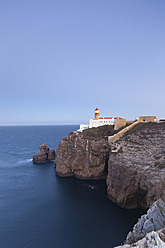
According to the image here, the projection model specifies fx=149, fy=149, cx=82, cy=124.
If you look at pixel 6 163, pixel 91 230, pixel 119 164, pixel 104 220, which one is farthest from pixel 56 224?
pixel 6 163

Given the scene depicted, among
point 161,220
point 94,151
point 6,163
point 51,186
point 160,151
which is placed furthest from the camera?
point 6,163

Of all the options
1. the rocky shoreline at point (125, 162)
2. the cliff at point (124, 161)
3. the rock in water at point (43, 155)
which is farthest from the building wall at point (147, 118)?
the rock in water at point (43, 155)

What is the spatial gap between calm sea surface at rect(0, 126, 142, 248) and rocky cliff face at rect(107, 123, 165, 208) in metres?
2.90

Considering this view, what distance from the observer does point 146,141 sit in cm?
4388

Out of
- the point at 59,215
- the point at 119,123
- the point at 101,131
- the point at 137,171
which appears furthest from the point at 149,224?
the point at 119,123

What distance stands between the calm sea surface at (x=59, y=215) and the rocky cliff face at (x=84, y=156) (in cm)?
343

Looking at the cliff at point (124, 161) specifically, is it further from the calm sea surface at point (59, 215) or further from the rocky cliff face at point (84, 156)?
the calm sea surface at point (59, 215)

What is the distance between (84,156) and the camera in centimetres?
5397

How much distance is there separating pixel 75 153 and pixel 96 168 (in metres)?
9.42

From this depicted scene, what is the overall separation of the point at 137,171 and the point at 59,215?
20.0 meters

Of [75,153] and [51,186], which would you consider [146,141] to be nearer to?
[75,153]

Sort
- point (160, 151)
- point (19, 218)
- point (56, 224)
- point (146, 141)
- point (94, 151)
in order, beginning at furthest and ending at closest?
point (94, 151)
point (146, 141)
point (160, 151)
point (19, 218)
point (56, 224)

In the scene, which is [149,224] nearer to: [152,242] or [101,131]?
[152,242]

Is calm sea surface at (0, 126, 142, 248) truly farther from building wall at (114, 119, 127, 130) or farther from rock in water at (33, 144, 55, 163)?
building wall at (114, 119, 127, 130)
